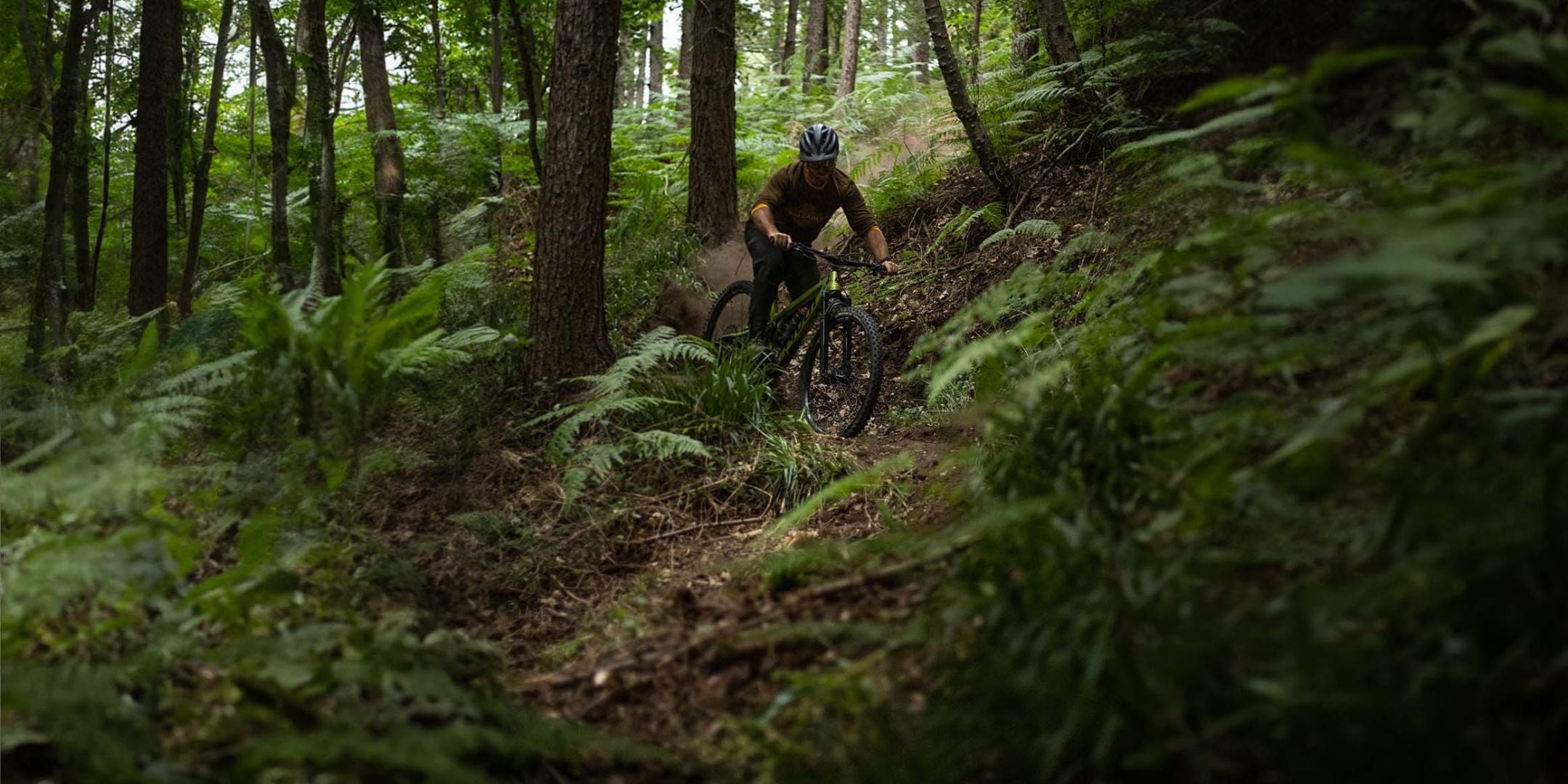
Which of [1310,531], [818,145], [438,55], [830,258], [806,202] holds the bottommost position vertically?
[1310,531]

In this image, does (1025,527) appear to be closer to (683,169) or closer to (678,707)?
(678,707)

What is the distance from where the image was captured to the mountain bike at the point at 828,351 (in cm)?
702

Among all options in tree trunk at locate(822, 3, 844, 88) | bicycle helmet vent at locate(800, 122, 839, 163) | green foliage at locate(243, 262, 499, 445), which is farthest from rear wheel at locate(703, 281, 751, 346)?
tree trunk at locate(822, 3, 844, 88)

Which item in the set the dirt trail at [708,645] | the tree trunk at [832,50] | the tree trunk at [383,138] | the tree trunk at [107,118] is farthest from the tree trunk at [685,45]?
the dirt trail at [708,645]

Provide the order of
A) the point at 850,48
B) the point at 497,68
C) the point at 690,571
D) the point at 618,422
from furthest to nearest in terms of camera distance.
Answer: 1. the point at 850,48
2. the point at 497,68
3. the point at 618,422
4. the point at 690,571

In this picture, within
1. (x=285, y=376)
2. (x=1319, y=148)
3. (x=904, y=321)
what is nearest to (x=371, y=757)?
(x=285, y=376)

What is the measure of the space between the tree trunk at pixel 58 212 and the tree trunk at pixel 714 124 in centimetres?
505

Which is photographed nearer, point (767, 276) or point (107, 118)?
point (767, 276)

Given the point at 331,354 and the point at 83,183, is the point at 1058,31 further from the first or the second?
the point at 83,183

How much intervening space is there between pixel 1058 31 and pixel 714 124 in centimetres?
333

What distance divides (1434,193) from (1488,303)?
45 cm

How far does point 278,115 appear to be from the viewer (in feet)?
28.7

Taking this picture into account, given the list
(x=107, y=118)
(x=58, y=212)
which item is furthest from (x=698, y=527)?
(x=107, y=118)

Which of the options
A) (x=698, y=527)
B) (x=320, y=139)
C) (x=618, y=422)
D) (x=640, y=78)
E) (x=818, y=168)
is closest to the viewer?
(x=698, y=527)
